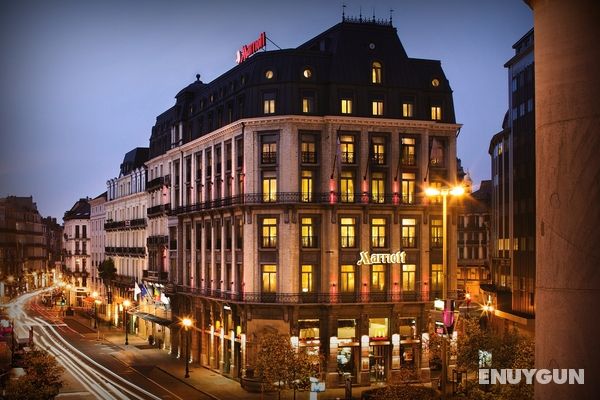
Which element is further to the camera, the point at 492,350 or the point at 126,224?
the point at 126,224

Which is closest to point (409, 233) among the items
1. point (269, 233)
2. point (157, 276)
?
point (269, 233)

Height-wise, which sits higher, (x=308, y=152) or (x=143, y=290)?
(x=308, y=152)

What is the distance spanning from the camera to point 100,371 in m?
67.5

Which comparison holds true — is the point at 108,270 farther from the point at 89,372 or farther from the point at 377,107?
the point at 377,107

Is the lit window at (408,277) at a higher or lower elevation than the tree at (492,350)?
higher

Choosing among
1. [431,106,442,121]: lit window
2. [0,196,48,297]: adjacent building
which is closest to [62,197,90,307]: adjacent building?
[0,196,48,297]: adjacent building

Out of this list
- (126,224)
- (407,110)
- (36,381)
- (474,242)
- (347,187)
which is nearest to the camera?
(36,381)

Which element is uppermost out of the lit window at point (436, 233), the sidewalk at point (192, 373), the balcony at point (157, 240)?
the lit window at point (436, 233)

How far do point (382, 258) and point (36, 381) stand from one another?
3031 cm

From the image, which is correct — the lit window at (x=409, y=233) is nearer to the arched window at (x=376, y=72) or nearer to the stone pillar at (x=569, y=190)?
the arched window at (x=376, y=72)

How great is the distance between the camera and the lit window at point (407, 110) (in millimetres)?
63781

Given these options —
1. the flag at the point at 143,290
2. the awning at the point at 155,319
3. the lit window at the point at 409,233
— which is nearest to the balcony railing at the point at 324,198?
the lit window at the point at 409,233

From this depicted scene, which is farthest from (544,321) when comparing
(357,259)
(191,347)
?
(191,347)

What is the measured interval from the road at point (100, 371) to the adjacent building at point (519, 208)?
3345cm
